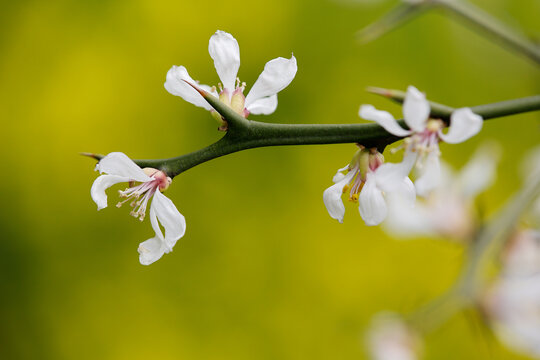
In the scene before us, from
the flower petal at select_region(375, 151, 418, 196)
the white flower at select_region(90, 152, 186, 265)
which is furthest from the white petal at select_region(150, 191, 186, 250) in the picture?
the flower petal at select_region(375, 151, 418, 196)

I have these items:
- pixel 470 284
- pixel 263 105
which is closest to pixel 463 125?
pixel 263 105

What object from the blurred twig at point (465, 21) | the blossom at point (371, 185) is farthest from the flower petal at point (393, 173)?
the blurred twig at point (465, 21)

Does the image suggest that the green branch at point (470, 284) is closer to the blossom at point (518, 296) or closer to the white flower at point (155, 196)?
the blossom at point (518, 296)

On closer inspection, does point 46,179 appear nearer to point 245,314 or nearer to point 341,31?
point 245,314

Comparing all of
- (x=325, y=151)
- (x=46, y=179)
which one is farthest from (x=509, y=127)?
(x=46, y=179)

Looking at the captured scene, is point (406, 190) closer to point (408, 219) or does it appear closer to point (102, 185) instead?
point (102, 185)

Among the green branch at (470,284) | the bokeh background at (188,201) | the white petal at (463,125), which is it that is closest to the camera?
the white petal at (463,125)
